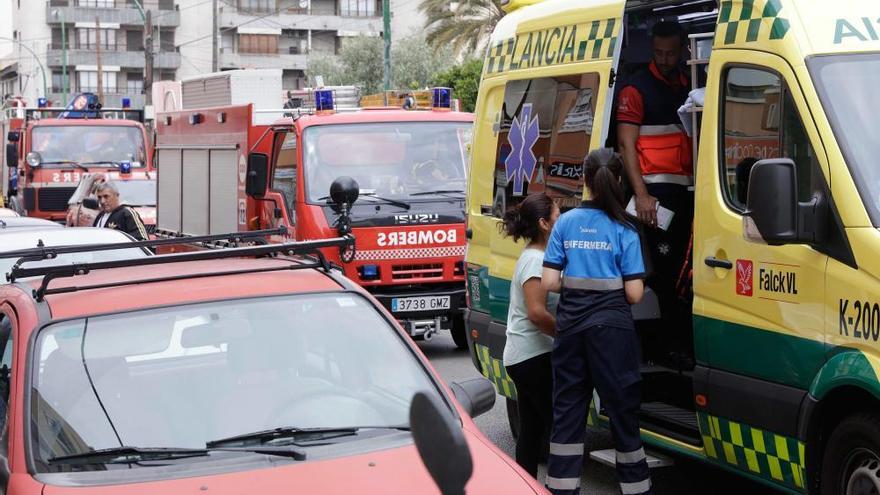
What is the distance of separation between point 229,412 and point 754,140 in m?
2.73

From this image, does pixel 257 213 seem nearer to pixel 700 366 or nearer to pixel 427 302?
pixel 427 302

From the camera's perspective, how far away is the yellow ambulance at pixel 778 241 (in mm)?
5316

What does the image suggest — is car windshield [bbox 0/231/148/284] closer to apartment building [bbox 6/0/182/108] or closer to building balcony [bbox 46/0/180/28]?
building balcony [bbox 46/0/180/28]

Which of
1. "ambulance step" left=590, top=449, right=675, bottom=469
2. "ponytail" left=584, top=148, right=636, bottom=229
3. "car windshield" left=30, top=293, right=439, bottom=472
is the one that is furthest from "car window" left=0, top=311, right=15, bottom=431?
A: "ambulance step" left=590, top=449, right=675, bottom=469

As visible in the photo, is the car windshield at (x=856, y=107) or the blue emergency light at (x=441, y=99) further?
the blue emergency light at (x=441, y=99)

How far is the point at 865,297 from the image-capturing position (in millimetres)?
5148

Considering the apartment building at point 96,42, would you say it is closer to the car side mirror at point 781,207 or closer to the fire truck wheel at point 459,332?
the fire truck wheel at point 459,332

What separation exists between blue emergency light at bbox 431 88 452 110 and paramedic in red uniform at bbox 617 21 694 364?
20.5ft

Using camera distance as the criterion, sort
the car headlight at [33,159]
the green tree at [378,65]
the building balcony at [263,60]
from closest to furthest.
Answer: the car headlight at [33,159], the green tree at [378,65], the building balcony at [263,60]

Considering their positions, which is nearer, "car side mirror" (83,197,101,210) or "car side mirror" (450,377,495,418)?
"car side mirror" (450,377,495,418)

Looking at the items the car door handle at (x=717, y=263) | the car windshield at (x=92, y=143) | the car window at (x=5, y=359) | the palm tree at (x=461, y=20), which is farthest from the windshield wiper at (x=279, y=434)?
the palm tree at (x=461, y=20)

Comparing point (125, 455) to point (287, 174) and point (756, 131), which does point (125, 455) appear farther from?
point (287, 174)

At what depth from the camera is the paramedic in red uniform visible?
7.48m

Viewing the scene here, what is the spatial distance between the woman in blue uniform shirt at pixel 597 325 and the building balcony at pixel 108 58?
7516 cm
